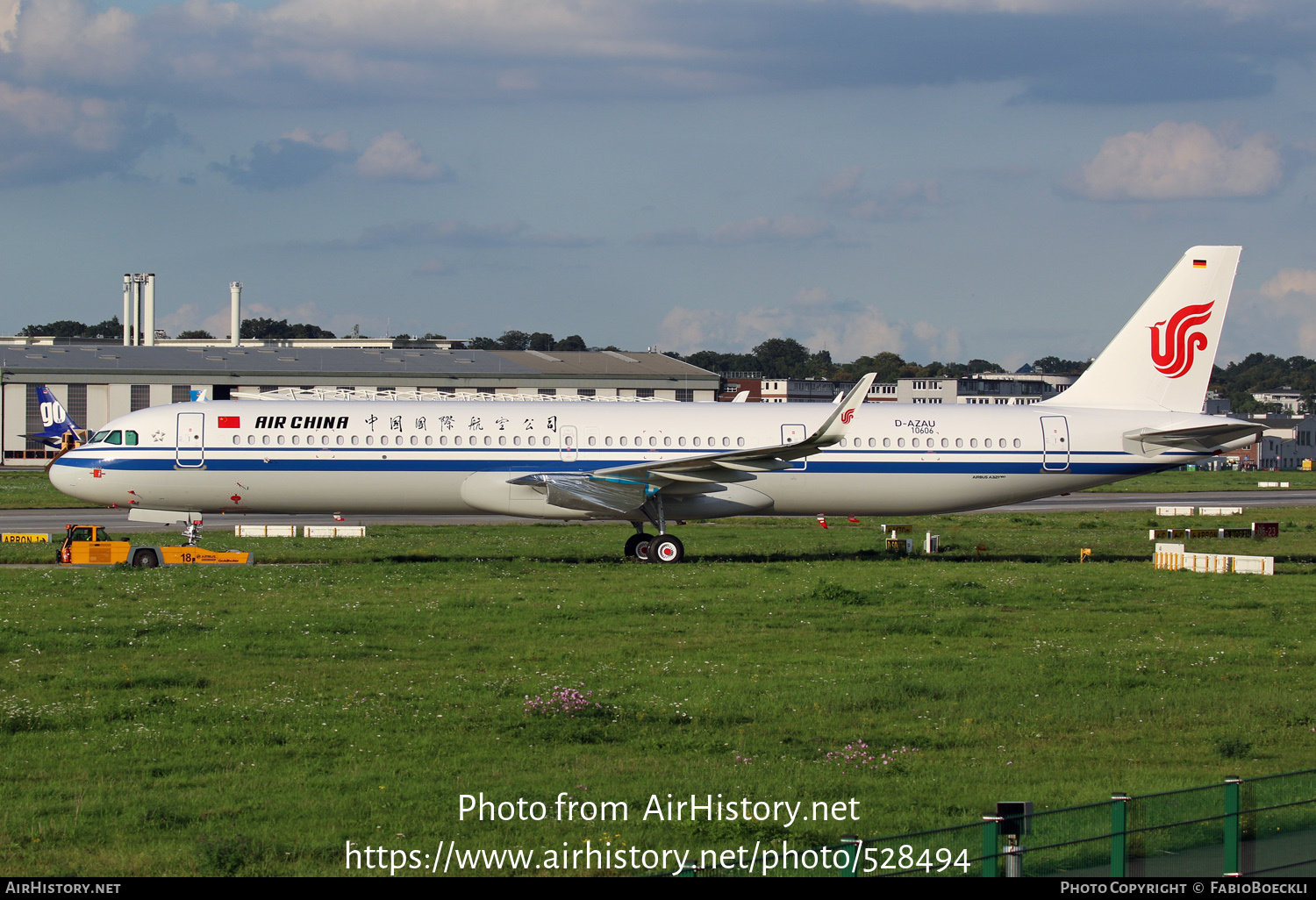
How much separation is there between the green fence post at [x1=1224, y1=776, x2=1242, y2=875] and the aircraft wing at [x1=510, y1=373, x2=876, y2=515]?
24.0 m

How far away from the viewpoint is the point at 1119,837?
916 cm

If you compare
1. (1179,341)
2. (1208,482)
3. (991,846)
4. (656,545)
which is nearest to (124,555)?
(656,545)

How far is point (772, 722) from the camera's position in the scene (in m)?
16.0

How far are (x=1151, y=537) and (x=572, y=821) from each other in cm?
3870

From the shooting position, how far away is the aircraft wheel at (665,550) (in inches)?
1377

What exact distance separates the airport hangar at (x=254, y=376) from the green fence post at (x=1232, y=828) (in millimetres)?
87701

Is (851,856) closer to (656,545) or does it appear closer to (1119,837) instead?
(1119,837)

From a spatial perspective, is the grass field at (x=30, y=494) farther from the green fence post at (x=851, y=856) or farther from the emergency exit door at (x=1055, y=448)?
the green fence post at (x=851, y=856)

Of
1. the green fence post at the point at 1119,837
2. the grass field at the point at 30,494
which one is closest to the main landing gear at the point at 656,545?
the green fence post at the point at 1119,837

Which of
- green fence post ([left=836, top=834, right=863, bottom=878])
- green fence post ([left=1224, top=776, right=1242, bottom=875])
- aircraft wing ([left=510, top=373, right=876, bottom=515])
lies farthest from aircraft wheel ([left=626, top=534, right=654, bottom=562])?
green fence post ([left=836, top=834, right=863, bottom=878])

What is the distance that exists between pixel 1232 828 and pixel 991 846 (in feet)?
7.71

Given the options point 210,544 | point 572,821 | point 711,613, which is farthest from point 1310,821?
point 210,544

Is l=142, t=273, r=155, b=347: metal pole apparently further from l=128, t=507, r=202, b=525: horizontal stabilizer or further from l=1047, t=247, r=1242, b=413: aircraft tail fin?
l=1047, t=247, r=1242, b=413: aircraft tail fin

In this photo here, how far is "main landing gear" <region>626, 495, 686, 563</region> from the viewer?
35.0 m
